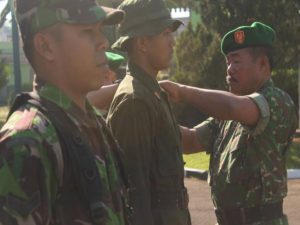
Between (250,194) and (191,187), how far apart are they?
6.79m

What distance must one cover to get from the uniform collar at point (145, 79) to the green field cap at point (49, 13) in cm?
106

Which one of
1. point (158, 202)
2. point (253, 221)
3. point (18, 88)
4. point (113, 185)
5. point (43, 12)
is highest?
point (43, 12)

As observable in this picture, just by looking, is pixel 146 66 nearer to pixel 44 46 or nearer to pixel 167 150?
pixel 167 150

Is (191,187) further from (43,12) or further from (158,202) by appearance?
(43,12)

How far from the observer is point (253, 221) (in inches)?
145

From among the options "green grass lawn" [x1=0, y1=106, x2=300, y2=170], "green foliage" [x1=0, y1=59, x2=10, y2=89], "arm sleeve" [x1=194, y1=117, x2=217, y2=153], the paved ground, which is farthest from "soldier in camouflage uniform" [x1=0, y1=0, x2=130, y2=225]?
"green foliage" [x1=0, y1=59, x2=10, y2=89]

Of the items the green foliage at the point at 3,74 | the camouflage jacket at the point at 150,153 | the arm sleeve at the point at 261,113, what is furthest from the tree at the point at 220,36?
the green foliage at the point at 3,74

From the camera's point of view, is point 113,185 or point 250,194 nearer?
point 113,185

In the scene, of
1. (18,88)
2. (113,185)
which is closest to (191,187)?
(18,88)

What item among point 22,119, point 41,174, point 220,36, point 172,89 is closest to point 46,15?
point 22,119

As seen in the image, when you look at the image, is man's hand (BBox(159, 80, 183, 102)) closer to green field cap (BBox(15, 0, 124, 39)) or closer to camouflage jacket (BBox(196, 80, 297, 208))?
camouflage jacket (BBox(196, 80, 297, 208))

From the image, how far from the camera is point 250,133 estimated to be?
364cm

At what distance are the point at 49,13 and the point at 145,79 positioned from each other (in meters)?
1.18

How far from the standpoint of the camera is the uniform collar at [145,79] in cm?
308
